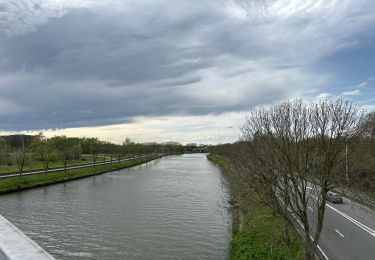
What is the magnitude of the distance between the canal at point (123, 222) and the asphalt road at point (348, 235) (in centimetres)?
689

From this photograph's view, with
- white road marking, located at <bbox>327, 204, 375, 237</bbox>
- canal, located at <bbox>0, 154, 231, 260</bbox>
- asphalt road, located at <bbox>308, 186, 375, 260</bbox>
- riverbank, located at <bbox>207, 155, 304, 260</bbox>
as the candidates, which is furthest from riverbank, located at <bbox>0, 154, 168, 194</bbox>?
white road marking, located at <bbox>327, 204, 375, 237</bbox>

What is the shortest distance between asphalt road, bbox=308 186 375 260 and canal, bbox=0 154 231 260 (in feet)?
22.6

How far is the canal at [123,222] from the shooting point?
1044 inches

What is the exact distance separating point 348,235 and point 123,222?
1873 centimetres

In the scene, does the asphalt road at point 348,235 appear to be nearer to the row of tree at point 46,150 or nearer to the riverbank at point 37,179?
the riverbank at point 37,179

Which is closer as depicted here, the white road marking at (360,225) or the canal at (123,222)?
the canal at (123,222)

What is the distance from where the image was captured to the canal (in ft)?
87.0

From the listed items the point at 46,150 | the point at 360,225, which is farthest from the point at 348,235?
the point at 46,150

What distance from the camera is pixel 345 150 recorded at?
852 inches

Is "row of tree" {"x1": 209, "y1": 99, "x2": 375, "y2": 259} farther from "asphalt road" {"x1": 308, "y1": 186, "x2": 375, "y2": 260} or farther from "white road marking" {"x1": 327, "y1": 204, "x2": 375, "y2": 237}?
"white road marking" {"x1": 327, "y1": 204, "x2": 375, "y2": 237}

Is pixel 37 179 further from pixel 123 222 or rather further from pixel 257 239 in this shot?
pixel 257 239

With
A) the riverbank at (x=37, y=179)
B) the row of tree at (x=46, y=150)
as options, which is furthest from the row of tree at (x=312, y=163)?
the row of tree at (x=46, y=150)

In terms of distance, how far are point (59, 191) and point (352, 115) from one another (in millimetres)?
45958

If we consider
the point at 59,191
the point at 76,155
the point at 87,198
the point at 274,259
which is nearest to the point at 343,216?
the point at 274,259
